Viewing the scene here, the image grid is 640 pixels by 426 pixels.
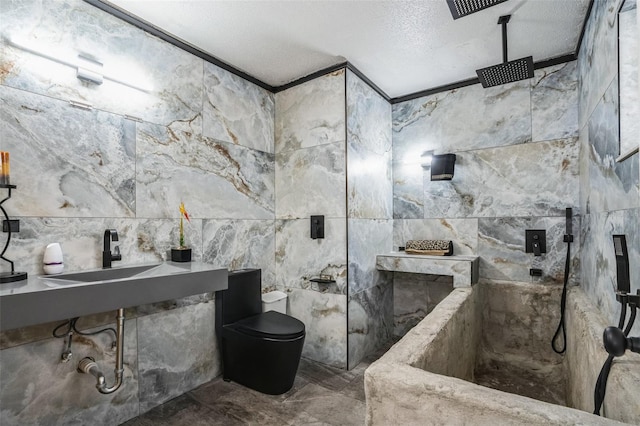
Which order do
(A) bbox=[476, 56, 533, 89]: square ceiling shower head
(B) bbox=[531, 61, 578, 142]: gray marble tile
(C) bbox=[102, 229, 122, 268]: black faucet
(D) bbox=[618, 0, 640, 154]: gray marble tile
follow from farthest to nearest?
(B) bbox=[531, 61, 578, 142]: gray marble tile → (A) bbox=[476, 56, 533, 89]: square ceiling shower head → (C) bbox=[102, 229, 122, 268]: black faucet → (D) bbox=[618, 0, 640, 154]: gray marble tile

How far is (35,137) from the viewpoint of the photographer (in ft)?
5.53

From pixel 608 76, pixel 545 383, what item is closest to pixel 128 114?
pixel 608 76

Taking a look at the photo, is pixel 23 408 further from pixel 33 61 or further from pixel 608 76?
pixel 608 76

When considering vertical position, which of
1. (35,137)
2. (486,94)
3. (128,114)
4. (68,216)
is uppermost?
(486,94)

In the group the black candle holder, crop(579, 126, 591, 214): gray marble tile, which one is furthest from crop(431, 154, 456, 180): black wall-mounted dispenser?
the black candle holder

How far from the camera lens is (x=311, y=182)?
2.91 metres

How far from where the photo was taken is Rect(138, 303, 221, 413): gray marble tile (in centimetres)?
207

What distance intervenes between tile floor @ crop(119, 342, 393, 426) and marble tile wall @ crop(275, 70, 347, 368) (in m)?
0.35

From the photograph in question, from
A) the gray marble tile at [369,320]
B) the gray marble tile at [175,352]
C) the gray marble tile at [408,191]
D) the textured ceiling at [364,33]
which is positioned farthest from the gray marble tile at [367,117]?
the gray marble tile at [175,352]

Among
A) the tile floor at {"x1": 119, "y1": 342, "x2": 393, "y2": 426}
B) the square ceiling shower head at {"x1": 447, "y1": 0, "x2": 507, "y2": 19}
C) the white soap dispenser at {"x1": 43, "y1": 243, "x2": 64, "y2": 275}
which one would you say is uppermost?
the square ceiling shower head at {"x1": 447, "y1": 0, "x2": 507, "y2": 19}

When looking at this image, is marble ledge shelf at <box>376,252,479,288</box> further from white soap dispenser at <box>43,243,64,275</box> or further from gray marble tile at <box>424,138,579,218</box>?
white soap dispenser at <box>43,243,64,275</box>

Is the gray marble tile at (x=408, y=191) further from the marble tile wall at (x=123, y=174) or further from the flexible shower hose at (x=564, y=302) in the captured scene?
the marble tile wall at (x=123, y=174)

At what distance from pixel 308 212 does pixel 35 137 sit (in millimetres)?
1921

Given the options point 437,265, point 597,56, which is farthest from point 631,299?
point 437,265
